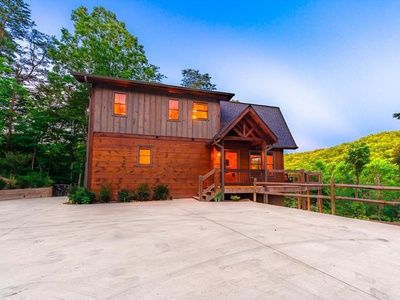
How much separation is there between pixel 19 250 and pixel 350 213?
2391cm

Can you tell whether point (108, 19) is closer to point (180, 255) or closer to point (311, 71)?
point (180, 255)

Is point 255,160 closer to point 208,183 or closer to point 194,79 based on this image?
point 208,183

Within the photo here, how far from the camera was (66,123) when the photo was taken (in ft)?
59.2

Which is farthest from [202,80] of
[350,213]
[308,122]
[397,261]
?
[308,122]

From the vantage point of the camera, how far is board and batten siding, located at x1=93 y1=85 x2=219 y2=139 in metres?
10.2

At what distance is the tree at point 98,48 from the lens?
18.2 metres

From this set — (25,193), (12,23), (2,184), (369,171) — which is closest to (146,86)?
(2,184)

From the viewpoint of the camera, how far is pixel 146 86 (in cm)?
1070

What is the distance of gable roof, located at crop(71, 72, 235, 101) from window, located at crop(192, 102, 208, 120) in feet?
1.80

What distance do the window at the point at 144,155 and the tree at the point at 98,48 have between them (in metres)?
11.6

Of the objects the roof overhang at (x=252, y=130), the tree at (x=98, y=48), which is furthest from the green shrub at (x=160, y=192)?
the tree at (x=98, y=48)

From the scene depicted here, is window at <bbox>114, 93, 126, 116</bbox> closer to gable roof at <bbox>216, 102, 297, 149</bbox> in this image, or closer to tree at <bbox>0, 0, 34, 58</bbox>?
gable roof at <bbox>216, 102, 297, 149</bbox>

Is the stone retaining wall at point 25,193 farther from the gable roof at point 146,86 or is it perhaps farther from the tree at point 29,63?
the tree at point 29,63

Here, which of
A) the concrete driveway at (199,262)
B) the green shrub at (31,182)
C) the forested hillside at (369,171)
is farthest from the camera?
the forested hillside at (369,171)
